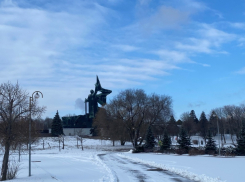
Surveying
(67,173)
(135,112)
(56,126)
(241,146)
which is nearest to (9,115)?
(67,173)

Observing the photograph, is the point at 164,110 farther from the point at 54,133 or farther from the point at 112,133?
the point at 54,133

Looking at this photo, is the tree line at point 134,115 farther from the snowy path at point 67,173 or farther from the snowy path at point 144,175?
the snowy path at point 144,175

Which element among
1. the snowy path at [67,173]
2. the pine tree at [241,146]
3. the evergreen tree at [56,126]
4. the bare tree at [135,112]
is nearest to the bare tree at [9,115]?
the snowy path at [67,173]

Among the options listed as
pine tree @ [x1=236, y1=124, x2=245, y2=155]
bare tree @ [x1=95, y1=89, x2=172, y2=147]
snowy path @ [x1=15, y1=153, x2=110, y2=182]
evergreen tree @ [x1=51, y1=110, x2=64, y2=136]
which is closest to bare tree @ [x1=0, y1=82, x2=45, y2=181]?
snowy path @ [x1=15, y1=153, x2=110, y2=182]

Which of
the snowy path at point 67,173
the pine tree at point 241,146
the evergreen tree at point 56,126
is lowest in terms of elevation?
the snowy path at point 67,173

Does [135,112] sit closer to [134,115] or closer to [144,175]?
[134,115]

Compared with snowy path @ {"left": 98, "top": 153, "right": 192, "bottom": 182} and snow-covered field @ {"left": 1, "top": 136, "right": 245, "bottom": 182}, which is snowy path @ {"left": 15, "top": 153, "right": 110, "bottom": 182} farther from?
snowy path @ {"left": 98, "top": 153, "right": 192, "bottom": 182}

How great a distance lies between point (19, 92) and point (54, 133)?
218 ft

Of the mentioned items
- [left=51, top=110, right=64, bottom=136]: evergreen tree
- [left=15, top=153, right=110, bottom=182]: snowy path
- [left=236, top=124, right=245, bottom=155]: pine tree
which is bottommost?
[left=15, top=153, right=110, bottom=182]: snowy path

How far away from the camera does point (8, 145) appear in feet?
58.1

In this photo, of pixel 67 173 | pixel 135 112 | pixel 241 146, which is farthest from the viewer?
pixel 135 112

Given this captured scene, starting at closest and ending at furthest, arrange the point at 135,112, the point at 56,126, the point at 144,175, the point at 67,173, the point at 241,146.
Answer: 1. the point at 144,175
2. the point at 67,173
3. the point at 241,146
4. the point at 135,112
5. the point at 56,126

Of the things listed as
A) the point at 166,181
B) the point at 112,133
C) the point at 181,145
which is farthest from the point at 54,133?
the point at 166,181

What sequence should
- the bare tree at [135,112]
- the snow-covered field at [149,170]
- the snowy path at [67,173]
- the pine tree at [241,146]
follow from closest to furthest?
the snow-covered field at [149,170]
the snowy path at [67,173]
the pine tree at [241,146]
the bare tree at [135,112]
